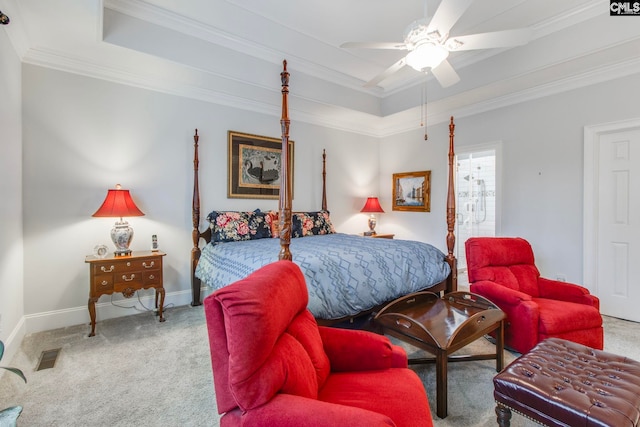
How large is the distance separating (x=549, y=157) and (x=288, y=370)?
13.3 feet

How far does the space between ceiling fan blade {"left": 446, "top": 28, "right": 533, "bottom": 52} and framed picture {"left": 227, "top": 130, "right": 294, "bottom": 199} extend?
238 cm

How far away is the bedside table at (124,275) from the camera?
285cm

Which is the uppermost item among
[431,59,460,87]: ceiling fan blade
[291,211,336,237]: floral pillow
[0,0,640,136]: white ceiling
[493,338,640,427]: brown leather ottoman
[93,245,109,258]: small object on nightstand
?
[0,0,640,136]: white ceiling

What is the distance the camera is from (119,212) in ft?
9.81

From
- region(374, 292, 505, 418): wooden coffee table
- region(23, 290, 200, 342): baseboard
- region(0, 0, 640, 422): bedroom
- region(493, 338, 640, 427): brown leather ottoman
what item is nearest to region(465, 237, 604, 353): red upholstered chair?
region(374, 292, 505, 418): wooden coffee table

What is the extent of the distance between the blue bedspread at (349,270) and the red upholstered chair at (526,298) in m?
0.40

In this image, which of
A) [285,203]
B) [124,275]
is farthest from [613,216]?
[124,275]

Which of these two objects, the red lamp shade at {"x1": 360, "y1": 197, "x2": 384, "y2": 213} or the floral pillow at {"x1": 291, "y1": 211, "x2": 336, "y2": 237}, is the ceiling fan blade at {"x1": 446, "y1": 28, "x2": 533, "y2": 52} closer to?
the floral pillow at {"x1": 291, "y1": 211, "x2": 336, "y2": 237}

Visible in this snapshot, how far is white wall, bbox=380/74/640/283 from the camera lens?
3.30 metres

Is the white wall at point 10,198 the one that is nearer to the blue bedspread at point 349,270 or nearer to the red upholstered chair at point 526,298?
the blue bedspread at point 349,270

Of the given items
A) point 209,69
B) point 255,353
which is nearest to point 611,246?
point 255,353

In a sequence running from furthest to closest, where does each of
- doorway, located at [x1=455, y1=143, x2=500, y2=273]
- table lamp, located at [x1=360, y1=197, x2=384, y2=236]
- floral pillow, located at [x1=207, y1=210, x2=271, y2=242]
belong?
doorway, located at [x1=455, y1=143, x2=500, y2=273] < table lamp, located at [x1=360, y1=197, x2=384, y2=236] < floral pillow, located at [x1=207, y1=210, x2=271, y2=242]

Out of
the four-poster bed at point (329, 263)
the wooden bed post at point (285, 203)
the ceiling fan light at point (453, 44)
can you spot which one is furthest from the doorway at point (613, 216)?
the wooden bed post at point (285, 203)

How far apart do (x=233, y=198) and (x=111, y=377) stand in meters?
2.41
